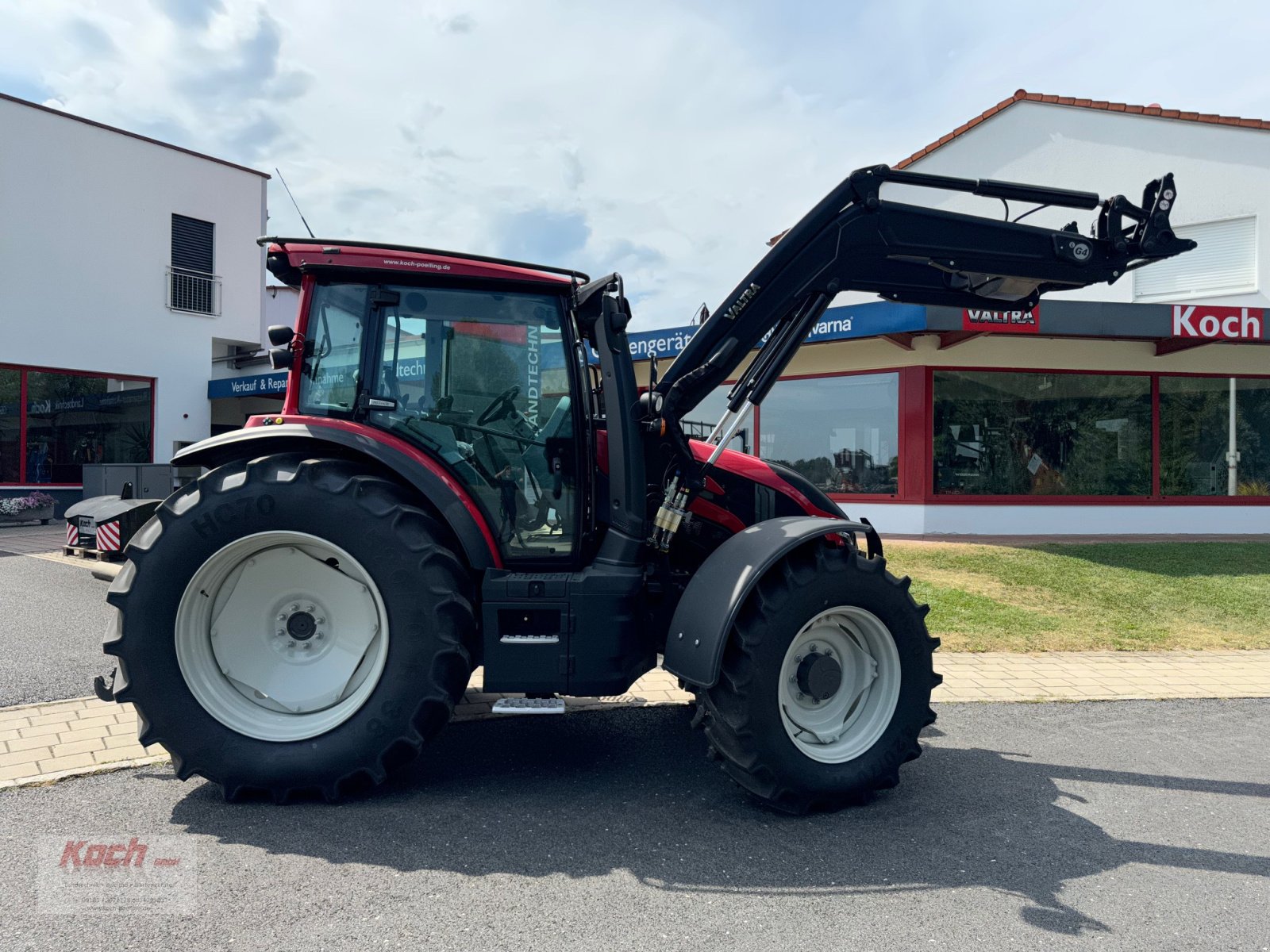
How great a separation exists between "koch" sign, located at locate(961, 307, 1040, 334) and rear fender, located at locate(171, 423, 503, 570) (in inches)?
377

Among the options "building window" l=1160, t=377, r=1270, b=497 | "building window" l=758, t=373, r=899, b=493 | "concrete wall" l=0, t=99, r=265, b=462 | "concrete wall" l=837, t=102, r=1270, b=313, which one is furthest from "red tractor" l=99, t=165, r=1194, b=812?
"concrete wall" l=0, t=99, r=265, b=462

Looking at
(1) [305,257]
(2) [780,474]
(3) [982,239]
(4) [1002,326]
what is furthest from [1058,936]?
(4) [1002,326]

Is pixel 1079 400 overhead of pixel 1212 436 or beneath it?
overhead

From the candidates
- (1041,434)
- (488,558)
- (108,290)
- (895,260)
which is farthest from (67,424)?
(895,260)

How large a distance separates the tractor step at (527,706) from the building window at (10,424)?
2026 cm

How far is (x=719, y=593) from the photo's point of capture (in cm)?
383

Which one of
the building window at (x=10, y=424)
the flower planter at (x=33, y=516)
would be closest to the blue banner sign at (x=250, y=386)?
the building window at (x=10, y=424)

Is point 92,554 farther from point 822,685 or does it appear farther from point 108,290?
point 822,685

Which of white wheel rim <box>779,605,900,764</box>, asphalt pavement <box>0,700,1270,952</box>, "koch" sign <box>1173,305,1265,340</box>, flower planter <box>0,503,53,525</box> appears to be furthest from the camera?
flower planter <box>0,503,53,525</box>

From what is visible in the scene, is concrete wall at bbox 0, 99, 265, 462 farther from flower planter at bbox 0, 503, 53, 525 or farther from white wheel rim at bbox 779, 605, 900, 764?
white wheel rim at bbox 779, 605, 900, 764

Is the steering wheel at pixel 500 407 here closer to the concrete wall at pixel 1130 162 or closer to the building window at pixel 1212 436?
the concrete wall at pixel 1130 162

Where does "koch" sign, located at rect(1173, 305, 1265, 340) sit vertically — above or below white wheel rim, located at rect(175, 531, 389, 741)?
above

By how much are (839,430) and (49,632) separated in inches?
438

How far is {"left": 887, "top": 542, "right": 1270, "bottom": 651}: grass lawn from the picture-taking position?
8086mm
